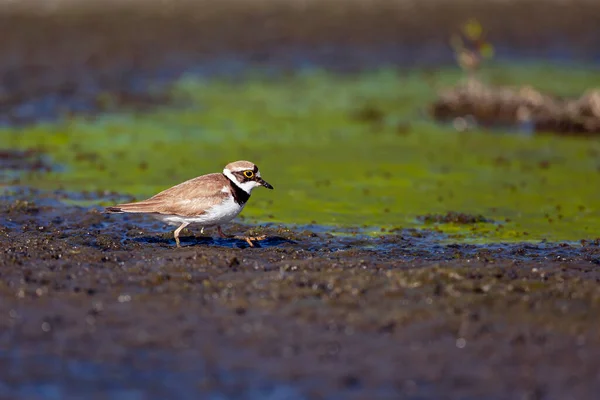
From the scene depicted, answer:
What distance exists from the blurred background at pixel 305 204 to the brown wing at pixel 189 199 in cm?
59

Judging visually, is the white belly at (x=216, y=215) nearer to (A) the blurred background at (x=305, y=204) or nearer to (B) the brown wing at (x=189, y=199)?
(B) the brown wing at (x=189, y=199)

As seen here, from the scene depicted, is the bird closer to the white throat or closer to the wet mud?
the white throat

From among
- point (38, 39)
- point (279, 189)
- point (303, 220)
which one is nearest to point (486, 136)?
point (279, 189)

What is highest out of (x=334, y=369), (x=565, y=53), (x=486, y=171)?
(x=565, y=53)

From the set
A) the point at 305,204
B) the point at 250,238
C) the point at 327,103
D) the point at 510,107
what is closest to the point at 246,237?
the point at 250,238

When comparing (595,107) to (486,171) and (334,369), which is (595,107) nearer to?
(486,171)

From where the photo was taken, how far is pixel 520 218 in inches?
621

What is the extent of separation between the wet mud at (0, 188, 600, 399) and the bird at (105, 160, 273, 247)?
479 mm

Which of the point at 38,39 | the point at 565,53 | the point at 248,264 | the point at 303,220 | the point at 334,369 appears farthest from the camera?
the point at 565,53

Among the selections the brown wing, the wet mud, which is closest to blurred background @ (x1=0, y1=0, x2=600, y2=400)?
the wet mud

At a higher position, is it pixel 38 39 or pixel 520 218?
pixel 38 39

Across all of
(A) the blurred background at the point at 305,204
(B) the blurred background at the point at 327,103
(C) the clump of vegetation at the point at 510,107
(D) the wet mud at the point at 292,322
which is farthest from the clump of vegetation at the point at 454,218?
(C) the clump of vegetation at the point at 510,107

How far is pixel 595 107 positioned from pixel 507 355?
49.2 ft

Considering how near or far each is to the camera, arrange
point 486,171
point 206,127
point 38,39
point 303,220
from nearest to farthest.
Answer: point 303,220
point 486,171
point 206,127
point 38,39
